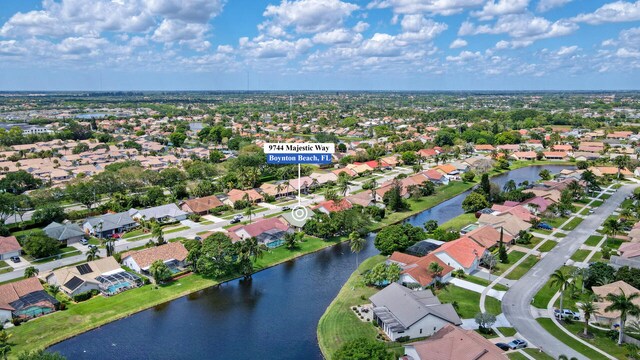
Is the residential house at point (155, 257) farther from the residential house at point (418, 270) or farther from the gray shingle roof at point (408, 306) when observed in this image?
the residential house at point (418, 270)

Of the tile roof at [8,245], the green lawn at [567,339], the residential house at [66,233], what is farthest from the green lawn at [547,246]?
the tile roof at [8,245]

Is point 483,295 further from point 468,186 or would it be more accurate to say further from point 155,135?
point 155,135

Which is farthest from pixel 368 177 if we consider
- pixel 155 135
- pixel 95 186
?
pixel 155 135

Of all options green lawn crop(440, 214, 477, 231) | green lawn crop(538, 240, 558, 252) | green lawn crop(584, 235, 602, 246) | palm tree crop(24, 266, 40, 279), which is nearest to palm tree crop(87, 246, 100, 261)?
palm tree crop(24, 266, 40, 279)

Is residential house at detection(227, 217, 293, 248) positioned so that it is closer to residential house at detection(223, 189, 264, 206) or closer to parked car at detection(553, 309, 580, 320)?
residential house at detection(223, 189, 264, 206)

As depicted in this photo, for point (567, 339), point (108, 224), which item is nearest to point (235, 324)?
point (567, 339)

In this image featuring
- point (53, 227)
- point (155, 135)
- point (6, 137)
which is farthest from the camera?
point (155, 135)
